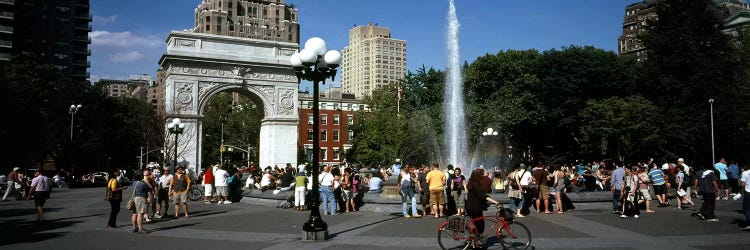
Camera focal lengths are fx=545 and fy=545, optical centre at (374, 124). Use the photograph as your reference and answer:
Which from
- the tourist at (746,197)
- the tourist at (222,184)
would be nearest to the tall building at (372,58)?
the tourist at (222,184)

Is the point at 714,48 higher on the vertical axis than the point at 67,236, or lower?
higher

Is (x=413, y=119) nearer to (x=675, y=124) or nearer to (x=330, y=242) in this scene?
(x=675, y=124)

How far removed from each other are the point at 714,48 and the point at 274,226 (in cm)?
4175

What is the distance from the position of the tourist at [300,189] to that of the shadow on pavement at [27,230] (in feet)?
21.6

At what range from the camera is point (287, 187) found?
855 inches

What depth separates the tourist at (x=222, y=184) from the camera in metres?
21.7

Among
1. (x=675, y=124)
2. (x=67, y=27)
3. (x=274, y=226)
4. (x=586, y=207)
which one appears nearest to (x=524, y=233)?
(x=274, y=226)

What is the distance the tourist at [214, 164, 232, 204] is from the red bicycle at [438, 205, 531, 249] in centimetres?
1411

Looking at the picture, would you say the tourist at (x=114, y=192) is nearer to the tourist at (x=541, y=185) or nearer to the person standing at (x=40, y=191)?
the person standing at (x=40, y=191)

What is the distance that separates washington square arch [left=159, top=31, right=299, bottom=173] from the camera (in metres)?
36.6

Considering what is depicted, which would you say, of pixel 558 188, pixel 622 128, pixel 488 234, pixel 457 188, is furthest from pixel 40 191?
pixel 622 128

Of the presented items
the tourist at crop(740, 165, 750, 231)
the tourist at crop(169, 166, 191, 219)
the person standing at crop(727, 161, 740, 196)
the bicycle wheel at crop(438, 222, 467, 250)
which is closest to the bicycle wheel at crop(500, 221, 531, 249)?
the bicycle wheel at crop(438, 222, 467, 250)

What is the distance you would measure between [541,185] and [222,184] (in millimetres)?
12342

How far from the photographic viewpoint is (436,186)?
15.5 metres
